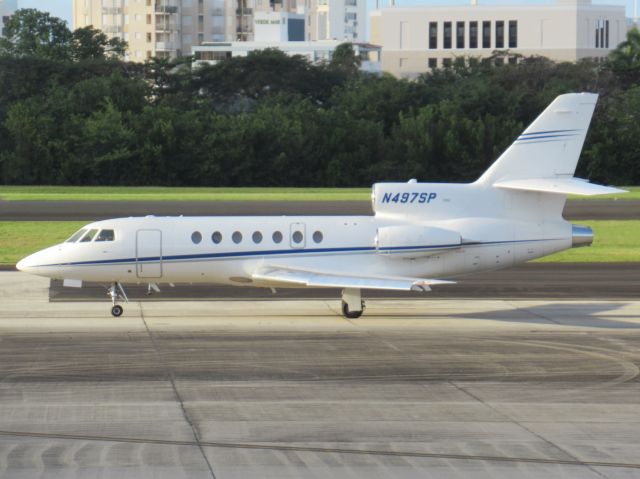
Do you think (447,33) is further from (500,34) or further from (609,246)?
Result: (609,246)

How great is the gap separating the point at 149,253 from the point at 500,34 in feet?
545

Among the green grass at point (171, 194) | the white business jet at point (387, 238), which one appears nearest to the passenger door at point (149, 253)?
the white business jet at point (387, 238)

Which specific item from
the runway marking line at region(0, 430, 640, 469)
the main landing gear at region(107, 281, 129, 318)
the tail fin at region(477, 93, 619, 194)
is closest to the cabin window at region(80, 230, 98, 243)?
the main landing gear at region(107, 281, 129, 318)

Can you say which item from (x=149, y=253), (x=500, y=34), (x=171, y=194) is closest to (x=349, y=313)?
(x=149, y=253)

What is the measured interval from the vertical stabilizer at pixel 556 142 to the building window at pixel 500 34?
162908mm

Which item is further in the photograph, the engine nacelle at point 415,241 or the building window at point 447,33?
the building window at point 447,33

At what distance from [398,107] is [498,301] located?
7351 centimetres

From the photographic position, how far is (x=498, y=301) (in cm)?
3180

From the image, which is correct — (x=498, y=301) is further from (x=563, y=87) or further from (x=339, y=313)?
(x=563, y=87)

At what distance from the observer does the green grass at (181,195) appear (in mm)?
69000

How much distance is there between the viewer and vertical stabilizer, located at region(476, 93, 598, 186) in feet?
93.6

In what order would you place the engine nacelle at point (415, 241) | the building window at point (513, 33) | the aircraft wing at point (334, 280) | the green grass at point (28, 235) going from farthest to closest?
the building window at point (513, 33), the green grass at point (28, 235), the engine nacelle at point (415, 241), the aircraft wing at point (334, 280)

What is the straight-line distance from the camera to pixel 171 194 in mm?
73875

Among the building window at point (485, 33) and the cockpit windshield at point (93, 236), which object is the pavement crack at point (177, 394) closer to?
the cockpit windshield at point (93, 236)
